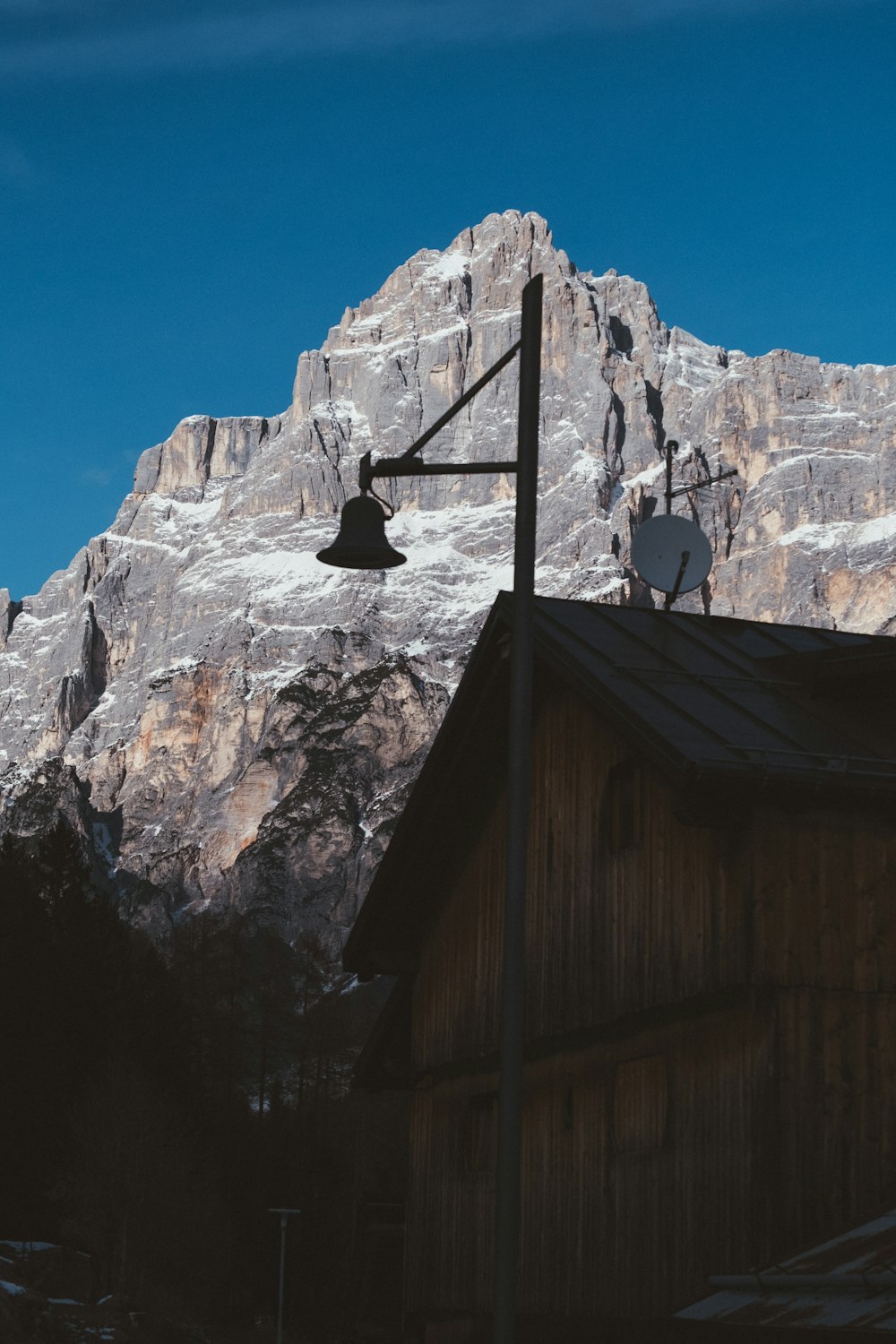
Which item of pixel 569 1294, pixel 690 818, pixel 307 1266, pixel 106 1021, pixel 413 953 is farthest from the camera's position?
pixel 307 1266

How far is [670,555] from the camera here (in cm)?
1858

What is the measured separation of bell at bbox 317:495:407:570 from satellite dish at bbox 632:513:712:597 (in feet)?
19.7

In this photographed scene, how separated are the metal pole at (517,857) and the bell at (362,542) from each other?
75.5 inches

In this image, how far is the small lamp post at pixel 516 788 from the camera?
31.1 feet

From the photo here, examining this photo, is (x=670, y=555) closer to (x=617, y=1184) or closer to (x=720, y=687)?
(x=720, y=687)

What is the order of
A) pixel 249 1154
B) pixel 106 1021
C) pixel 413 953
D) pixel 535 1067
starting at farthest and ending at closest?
1. pixel 249 1154
2. pixel 106 1021
3. pixel 413 953
4. pixel 535 1067

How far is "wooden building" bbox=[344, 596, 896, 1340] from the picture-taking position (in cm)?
1340

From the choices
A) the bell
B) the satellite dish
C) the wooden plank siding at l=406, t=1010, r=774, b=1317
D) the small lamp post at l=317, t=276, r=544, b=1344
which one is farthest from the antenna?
the small lamp post at l=317, t=276, r=544, b=1344

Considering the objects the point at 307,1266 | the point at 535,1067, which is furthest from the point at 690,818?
the point at 307,1266

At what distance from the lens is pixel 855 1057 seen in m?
13.5

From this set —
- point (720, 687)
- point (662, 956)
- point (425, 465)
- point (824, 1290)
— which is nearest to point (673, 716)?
point (720, 687)

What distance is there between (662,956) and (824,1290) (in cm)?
390

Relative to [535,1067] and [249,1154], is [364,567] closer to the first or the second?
[535,1067]

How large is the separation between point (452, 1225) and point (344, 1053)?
65.5 metres
